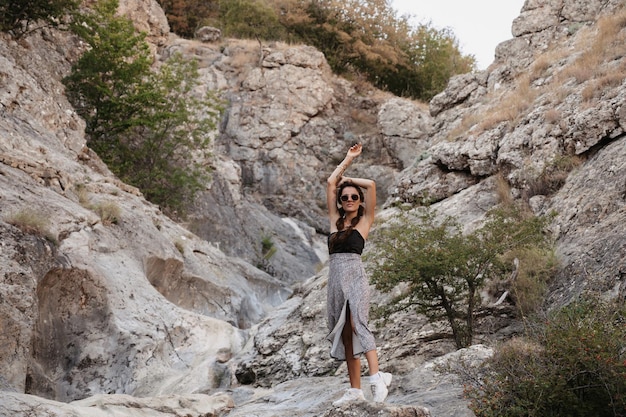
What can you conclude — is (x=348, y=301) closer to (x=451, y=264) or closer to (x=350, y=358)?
(x=350, y=358)

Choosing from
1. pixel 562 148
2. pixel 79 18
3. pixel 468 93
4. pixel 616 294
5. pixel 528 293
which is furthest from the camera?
pixel 79 18

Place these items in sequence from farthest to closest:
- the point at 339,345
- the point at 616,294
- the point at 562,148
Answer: the point at 562,148 < the point at 616,294 < the point at 339,345

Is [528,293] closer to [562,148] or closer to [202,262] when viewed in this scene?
[562,148]

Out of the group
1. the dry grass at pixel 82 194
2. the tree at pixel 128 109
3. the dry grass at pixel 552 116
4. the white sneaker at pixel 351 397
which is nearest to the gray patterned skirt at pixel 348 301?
the white sneaker at pixel 351 397

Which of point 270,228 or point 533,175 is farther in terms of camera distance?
point 270,228

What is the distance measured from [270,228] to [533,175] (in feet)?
44.4

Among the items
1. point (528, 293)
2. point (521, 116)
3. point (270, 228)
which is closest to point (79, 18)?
point (270, 228)

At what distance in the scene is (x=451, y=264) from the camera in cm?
786

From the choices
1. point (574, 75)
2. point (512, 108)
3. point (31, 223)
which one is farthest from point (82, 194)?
point (574, 75)

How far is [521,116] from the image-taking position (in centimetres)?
1267

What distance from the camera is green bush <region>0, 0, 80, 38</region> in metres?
17.6

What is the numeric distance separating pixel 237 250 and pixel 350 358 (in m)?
15.3

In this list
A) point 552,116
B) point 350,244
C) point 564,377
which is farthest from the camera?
point 552,116

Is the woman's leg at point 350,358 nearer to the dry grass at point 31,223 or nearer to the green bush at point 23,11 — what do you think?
the dry grass at point 31,223
